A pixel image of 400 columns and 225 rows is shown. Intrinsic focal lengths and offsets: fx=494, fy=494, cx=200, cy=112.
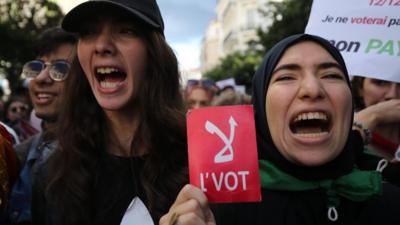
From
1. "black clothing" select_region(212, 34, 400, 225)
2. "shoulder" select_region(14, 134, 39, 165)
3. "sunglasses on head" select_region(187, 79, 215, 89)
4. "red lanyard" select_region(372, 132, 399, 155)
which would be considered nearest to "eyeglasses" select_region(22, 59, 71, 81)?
"shoulder" select_region(14, 134, 39, 165)

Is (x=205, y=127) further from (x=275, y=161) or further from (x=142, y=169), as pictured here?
(x=142, y=169)

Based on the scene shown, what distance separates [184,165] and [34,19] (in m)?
22.1

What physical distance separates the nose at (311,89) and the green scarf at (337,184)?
1.02 feet

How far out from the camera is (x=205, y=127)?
166 centimetres

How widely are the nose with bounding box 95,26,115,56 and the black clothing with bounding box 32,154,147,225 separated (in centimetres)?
47

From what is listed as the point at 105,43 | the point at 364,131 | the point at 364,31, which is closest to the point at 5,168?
the point at 105,43

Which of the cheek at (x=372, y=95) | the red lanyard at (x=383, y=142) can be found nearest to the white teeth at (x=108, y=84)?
the red lanyard at (x=383, y=142)

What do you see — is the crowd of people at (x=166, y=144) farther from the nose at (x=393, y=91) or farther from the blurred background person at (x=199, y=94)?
the blurred background person at (x=199, y=94)

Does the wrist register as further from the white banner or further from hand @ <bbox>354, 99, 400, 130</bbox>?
the white banner

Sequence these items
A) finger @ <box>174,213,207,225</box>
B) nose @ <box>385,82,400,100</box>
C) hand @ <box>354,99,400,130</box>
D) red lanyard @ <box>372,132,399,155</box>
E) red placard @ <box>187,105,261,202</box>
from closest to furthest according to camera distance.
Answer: finger @ <box>174,213,207,225</box>, red placard @ <box>187,105,261,202</box>, hand @ <box>354,99,400,130</box>, red lanyard @ <box>372,132,399,155</box>, nose @ <box>385,82,400,100</box>

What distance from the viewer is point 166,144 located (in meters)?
2.27

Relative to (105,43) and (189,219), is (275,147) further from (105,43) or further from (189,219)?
(105,43)

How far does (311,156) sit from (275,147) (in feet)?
0.60

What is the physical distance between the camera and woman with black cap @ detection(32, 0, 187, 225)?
7.02ft
